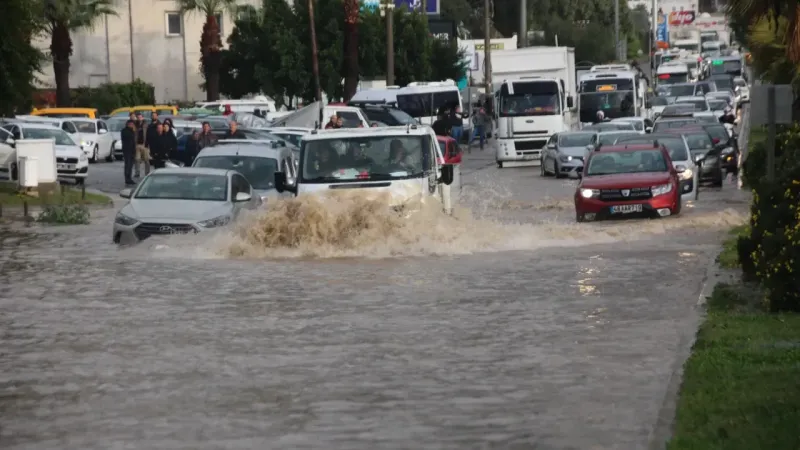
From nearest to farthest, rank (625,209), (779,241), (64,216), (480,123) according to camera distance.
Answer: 1. (779,241)
2. (625,209)
3. (64,216)
4. (480,123)

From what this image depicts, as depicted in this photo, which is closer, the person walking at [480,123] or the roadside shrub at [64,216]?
the roadside shrub at [64,216]

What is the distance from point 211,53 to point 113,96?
10.0 m

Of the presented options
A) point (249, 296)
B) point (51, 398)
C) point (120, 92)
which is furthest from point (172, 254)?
point (120, 92)

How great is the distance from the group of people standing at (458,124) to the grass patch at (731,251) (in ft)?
67.8

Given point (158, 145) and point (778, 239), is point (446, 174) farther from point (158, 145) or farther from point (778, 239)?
point (158, 145)

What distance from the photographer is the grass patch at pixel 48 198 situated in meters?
34.4

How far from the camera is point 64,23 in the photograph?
60.9 meters

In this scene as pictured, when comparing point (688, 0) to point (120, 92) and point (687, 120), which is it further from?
point (687, 120)

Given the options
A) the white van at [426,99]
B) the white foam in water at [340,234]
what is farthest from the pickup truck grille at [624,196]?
the white van at [426,99]

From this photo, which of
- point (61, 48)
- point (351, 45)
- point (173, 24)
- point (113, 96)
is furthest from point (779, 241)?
point (173, 24)

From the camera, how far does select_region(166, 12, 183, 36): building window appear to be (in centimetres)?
8012

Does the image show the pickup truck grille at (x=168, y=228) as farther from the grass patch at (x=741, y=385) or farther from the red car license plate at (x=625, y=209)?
the grass patch at (x=741, y=385)

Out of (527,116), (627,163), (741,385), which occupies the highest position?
(527,116)

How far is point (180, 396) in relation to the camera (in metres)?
11.4
